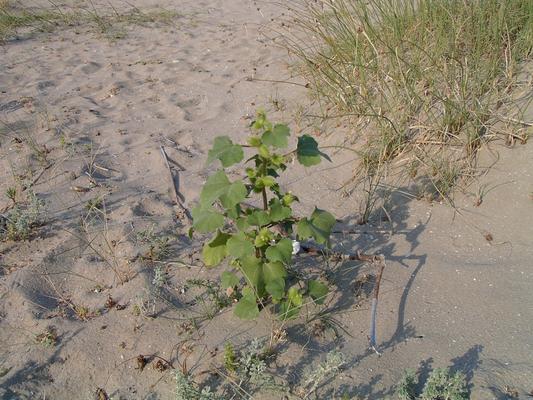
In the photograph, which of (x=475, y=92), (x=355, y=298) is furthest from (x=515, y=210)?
(x=355, y=298)

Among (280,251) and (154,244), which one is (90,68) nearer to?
(154,244)

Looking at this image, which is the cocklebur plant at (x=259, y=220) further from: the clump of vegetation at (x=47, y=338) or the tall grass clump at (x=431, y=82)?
the tall grass clump at (x=431, y=82)

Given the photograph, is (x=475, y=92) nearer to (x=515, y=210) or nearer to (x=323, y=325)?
(x=515, y=210)

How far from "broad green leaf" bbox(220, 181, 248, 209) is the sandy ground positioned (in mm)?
643

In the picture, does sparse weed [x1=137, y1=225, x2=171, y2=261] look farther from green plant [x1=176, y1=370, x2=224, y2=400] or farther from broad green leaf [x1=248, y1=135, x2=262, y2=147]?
broad green leaf [x1=248, y1=135, x2=262, y2=147]

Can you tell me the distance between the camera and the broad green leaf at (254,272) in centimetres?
179

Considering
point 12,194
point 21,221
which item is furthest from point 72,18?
point 21,221

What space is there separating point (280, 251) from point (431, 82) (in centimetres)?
194

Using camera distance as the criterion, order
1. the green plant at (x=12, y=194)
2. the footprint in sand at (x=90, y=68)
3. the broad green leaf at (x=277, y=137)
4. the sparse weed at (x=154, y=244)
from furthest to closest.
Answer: the footprint in sand at (x=90, y=68) < the green plant at (x=12, y=194) < the sparse weed at (x=154, y=244) < the broad green leaf at (x=277, y=137)

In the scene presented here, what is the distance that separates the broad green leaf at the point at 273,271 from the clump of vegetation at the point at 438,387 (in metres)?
0.56

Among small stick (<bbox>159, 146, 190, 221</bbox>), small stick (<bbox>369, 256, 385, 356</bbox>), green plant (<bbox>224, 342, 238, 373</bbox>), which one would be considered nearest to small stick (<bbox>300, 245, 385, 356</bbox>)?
small stick (<bbox>369, 256, 385, 356</bbox>)

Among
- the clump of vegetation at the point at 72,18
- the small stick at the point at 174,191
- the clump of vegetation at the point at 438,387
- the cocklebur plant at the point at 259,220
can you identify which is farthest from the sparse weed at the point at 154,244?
the clump of vegetation at the point at 72,18

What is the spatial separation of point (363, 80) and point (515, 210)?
134 centimetres

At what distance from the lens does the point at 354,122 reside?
336 centimetres
